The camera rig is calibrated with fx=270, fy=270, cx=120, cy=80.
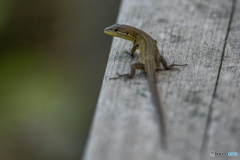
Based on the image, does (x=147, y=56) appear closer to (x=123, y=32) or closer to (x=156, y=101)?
(x=123, y=32)

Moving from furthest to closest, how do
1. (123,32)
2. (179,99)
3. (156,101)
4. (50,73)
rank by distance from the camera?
(50,73) < (123,32) < (179,99) < (156,101)

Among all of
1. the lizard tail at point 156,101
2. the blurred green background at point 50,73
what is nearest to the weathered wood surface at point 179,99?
the lizard tail at point 156,101

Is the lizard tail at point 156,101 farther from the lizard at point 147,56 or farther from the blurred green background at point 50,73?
the blurred green background at point 50,73

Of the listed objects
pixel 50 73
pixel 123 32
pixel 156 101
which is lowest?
pixel 50 73

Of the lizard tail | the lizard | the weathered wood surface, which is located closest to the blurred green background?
the lizard

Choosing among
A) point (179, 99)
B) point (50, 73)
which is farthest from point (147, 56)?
point (50, 73)

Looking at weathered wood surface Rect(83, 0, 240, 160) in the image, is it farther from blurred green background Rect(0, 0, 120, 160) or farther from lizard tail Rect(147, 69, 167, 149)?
blurred green background Rect(0, 0, 120, 160)
